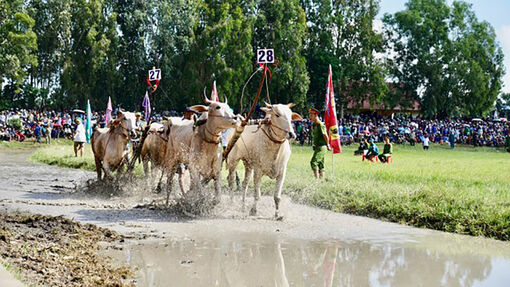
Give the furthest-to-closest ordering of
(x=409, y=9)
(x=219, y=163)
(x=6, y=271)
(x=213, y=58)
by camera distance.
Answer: (x=409, y=9), (x=213, y=58), (x=219, y=163), (x=6, y=271)

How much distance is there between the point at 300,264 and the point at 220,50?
133 feet

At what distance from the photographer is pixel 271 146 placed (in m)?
10.8

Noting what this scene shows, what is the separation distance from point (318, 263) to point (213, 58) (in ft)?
133

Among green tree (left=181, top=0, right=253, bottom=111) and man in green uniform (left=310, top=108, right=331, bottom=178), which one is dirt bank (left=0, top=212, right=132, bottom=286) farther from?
green tree (left=181, top=0, right=253, bottom=111)

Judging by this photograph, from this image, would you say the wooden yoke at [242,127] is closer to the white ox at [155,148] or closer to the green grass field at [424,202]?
A: the white ox at [155,148]

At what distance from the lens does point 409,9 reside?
197ft

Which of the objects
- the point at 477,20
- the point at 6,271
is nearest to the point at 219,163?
the point at 6,271

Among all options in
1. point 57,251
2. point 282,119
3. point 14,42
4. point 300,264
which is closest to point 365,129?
point 14,42

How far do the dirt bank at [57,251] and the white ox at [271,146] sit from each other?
3244 millimetres

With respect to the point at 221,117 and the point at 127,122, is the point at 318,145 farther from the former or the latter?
the point at 221,117

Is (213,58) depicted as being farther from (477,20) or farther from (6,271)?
(6,271)

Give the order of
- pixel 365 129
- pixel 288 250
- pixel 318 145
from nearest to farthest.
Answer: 1. pixel 288 250
2. pixel 318 145
3. pixel 365 129

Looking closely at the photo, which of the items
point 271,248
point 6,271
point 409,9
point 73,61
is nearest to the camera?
point 6,271

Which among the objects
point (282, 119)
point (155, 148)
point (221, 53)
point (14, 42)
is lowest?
point (155, 148)
